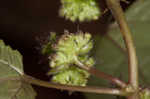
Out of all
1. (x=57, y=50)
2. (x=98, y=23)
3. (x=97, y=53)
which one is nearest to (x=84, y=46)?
(x=57, y=50)

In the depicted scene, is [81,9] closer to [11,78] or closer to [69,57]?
[69,57]

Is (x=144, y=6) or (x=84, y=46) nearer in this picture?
(x=84, y=46)

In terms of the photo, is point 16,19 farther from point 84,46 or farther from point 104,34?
point 84,46

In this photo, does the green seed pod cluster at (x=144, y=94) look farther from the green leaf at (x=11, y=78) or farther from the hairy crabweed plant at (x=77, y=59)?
the green leaf at (x=11, y=78)


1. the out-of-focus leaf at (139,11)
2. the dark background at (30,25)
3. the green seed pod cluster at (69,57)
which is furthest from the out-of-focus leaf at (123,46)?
the green seed pod cluster at (69,57)

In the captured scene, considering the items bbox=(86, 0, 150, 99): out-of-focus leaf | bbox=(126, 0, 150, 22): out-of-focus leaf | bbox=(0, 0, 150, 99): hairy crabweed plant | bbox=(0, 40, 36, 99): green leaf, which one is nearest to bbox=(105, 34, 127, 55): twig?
bbox=(86, 0, 150, 99): out-of-focus leaf

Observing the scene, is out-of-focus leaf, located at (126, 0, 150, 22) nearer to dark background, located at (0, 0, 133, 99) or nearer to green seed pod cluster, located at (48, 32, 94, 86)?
dark background, located at (0, 0, 133, 99)
